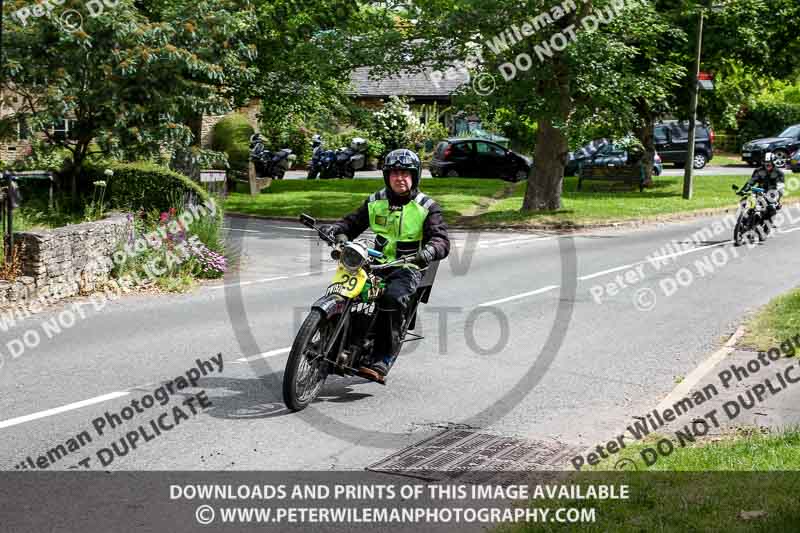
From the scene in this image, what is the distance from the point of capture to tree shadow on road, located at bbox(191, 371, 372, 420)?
7852mm

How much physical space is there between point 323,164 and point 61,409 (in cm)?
3268

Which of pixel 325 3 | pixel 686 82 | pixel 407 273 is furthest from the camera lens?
pixel 686 82

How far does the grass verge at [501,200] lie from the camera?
25.5 metres

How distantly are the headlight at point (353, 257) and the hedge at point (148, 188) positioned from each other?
31.7 ft

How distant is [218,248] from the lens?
1642 centimetres

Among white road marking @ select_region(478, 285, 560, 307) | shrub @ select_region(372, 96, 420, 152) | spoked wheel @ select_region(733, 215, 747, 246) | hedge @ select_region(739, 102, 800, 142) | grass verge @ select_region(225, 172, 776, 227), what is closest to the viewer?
white road marking @ select_region(478, 285, 560, 307)

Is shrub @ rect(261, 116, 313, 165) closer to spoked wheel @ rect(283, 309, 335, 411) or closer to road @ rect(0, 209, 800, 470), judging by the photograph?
road @ rect(0, 209, 800, 470)

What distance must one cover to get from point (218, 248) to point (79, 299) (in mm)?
3327

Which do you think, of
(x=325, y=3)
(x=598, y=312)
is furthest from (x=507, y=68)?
(x=598, y=312)

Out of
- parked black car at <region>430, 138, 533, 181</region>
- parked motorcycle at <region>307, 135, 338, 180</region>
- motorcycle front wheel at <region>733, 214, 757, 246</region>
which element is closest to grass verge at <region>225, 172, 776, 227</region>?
parked black car at <region>430, 138, 533, 181</region>

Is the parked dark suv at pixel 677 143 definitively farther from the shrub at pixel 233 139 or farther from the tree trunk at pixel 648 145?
the shrub at pixel 233 139

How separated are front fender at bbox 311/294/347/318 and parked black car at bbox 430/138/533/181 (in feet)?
109

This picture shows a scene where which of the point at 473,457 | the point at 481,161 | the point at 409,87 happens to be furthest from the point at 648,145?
the point at 473,457

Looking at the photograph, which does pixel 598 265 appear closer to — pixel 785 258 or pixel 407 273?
pixel 785 258
